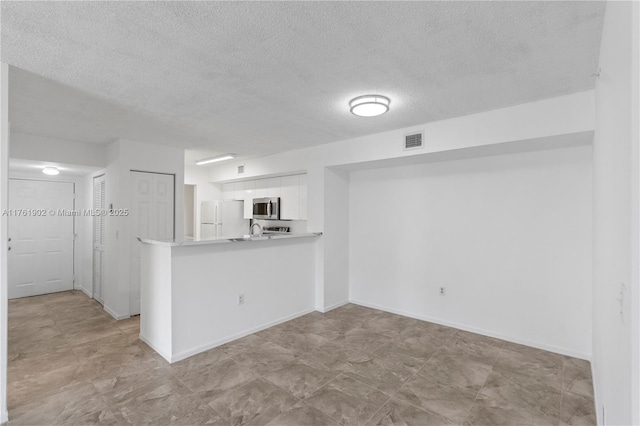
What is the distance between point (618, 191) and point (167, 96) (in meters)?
3.14

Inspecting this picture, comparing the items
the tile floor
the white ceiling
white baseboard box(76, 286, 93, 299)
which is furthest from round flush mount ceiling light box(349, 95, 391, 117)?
white baseboard box(76, 286, 93, 299)

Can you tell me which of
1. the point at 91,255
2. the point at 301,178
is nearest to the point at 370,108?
the point at 301,178

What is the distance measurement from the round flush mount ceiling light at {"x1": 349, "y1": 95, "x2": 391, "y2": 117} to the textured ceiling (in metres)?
0.08

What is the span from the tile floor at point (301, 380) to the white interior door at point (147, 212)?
796mm

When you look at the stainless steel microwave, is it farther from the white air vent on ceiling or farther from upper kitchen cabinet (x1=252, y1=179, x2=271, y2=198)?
the white air vent on ceiling

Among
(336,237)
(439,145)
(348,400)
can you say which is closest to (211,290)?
(348,400)

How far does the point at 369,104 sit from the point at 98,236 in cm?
473

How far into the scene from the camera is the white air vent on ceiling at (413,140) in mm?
3674

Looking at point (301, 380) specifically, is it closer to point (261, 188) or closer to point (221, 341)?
point (221, 341)

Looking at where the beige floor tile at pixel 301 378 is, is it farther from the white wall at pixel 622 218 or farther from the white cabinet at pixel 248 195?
the white cabinet at pixel 248 195

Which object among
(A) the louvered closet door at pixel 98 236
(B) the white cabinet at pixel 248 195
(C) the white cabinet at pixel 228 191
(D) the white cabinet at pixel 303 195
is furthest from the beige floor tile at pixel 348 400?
(C) the white cabinet at pixel 228 191

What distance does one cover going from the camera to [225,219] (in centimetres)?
650

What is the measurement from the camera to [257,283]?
388cm

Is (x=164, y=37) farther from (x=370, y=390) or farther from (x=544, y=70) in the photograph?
(x=370, y=390)
